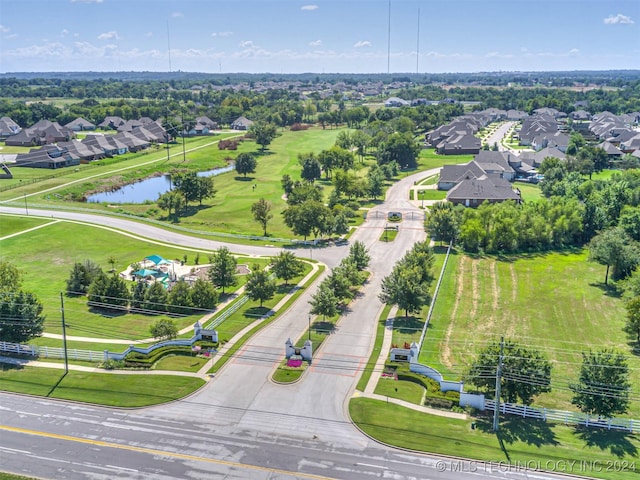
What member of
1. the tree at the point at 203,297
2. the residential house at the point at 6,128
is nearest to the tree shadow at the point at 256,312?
the tree at the point at 203,297

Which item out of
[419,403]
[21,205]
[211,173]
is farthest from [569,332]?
[211,173]

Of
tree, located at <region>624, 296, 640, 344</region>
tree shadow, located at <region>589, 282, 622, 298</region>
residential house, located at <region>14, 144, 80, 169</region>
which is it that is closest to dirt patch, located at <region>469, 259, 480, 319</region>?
tree shadow, located at <region>589, 282, 622, 298</region>

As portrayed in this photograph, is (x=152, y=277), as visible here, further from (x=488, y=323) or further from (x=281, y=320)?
(x=488, y=323)

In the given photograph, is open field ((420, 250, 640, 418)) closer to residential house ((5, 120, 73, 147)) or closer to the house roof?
the house roof

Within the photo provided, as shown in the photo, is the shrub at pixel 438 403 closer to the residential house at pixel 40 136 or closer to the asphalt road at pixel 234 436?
the asphalt road at pixel 234 436

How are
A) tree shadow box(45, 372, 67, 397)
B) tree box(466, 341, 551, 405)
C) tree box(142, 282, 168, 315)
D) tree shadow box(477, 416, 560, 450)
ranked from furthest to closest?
tree box(142, 282, 168, 315), tree shadow box(45, 372, 67, 397), tree box(466, 341, 551, 405), tree shadow box(477, 416, 560, 450)

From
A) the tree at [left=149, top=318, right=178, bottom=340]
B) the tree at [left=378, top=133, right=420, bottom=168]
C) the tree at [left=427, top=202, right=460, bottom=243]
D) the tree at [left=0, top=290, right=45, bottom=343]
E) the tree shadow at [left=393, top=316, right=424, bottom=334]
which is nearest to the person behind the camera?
the tree at [left=0, top=290, right=45, bottom=343]
